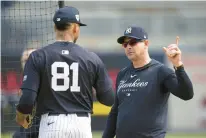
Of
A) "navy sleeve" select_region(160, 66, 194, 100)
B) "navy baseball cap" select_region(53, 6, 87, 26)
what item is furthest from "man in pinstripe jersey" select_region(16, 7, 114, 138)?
"navy sleeve" select_region(160, 66, 194, 100)

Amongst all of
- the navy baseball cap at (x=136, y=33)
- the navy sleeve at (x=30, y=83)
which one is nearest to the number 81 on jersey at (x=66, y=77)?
the navy sleeve at (x=30, y=83)

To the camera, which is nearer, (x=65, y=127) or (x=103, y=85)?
(x=65, y=127)

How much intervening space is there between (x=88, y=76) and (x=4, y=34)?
4.49 meters

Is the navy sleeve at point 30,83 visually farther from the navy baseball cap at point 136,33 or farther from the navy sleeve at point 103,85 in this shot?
the navy baseball cap at point 136,33

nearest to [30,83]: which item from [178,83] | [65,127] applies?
[65,127]

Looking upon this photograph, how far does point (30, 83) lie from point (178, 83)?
3.56 ft

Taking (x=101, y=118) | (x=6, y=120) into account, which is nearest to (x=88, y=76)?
(x=6, y=120)

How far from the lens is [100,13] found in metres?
16.8

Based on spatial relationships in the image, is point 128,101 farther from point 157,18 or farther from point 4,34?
point 157,18

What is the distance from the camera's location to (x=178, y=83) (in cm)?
484

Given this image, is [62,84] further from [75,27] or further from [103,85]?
[75,27]

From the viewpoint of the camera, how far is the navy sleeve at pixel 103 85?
16.0 ft

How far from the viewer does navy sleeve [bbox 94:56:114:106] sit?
4.88 m

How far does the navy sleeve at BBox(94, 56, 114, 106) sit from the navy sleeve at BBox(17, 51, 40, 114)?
0.46 metres
